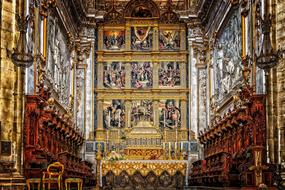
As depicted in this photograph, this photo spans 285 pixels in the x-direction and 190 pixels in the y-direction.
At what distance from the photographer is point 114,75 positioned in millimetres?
30828

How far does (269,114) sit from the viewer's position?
15039mm

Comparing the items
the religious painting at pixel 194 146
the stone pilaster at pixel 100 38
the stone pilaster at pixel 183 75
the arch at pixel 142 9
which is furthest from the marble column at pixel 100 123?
the arch at pixel 142 9

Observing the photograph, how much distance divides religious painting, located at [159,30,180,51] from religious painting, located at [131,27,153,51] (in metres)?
0.63

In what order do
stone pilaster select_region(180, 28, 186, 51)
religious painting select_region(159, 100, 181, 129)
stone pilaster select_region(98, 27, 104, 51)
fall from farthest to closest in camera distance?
stone pilaster select_region(180, 28, 186, 51) → stone pilaster select_region(98, 27, 104, 51) → religious painting select_region(159, 100, 181, 129)

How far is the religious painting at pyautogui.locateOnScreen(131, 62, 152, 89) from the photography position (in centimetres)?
3075

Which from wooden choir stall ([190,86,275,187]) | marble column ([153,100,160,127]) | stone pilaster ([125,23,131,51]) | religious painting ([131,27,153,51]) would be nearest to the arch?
stone pilaster ([125,23,131,51])

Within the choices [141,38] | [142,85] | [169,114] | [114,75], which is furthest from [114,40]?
[169,114]

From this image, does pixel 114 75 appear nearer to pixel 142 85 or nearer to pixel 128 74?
pixel 128 74

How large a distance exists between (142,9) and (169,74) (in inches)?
160

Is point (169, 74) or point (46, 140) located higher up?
point (169, 74)

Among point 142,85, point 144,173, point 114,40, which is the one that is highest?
point 114,40

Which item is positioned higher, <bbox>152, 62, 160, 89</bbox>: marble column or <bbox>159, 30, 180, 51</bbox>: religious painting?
<bbox>159, 30, 180, 51</bbox>: religious painting

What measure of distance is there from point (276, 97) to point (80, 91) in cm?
1645

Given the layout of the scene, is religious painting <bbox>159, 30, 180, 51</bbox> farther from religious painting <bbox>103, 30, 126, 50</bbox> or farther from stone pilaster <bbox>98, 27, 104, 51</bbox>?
stone pilaster <bbox>98, 27, 104, 51</bbox>
